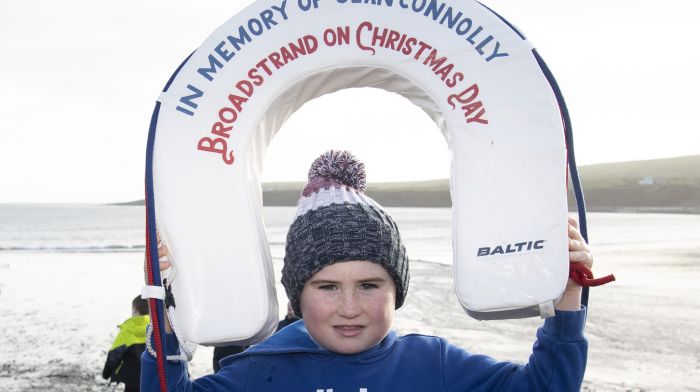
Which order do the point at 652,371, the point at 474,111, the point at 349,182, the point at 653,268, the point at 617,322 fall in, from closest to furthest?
the point at 474,111
the point at 349,182
the point at 652,371
the point at 617,322
the point at 653,268

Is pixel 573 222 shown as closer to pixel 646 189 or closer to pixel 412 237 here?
pixel 412 237

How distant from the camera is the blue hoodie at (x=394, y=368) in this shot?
1.73 metres

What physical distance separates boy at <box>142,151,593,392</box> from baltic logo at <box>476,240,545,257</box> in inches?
4.7

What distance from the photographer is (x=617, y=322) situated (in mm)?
9391

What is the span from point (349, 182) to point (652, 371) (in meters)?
6.08

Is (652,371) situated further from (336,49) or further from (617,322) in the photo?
(336,49)

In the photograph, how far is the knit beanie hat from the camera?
182 centimetres

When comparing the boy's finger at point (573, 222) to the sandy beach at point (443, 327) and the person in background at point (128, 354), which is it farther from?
the sandy beach at point (443, 327)

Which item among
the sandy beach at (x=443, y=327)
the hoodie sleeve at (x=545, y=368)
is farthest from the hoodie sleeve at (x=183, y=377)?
the sandy beach at (x=443, y=327)

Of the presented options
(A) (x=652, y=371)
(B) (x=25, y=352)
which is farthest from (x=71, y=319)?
(A) (x=652, y=371)

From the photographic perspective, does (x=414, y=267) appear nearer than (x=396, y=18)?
No

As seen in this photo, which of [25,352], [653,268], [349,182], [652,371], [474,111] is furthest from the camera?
[653,268]

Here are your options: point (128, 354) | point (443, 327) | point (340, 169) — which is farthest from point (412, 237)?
point (340, 169)

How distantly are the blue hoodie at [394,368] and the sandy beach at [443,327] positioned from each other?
4.95 metres
